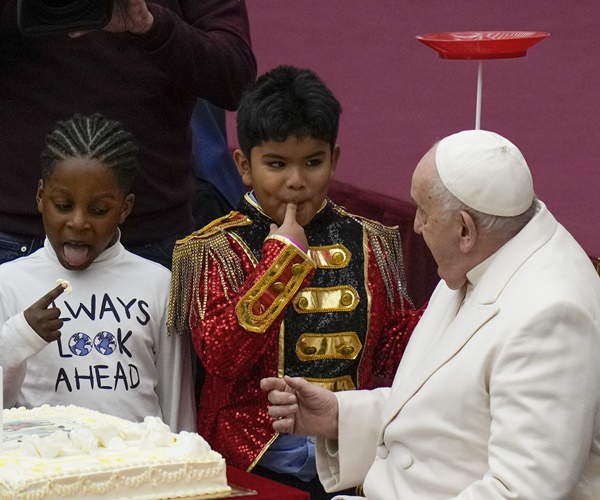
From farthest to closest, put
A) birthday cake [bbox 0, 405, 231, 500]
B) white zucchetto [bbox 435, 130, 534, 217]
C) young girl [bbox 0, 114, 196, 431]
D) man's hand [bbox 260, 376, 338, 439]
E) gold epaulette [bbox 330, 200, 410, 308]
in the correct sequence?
1. gold epaulette [bbox 330, 200, 410, 308]
2. young girl [bbox 0, 114, 196, 431]
3. man's hand [bbox 260, 376, 338, 439]
4. white zucchetto [bbox 435, 130, 534, 217]
5. birthday cake [bbox 0, 405, 231, 500]

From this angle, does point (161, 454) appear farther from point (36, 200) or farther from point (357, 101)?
point (357, 101)

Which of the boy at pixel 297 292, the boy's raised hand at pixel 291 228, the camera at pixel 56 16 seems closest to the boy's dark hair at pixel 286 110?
the boy at pixel 297 292

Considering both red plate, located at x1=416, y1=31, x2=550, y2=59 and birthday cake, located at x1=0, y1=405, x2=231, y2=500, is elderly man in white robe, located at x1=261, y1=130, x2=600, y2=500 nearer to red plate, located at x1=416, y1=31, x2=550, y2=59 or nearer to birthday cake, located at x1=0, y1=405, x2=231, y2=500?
birthday cake, located at x1=0, y1=405, x2=231, y2=500

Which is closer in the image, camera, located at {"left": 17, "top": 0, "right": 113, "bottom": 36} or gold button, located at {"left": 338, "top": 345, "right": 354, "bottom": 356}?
camera, located at {"left": 17, "top": 0, "right": 113, "bottom": 36}

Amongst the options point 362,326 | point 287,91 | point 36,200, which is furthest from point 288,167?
point 36,200

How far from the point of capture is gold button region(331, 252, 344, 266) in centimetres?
336

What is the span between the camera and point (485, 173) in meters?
2.77

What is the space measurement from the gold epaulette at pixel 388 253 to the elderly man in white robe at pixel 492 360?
1.22 ft

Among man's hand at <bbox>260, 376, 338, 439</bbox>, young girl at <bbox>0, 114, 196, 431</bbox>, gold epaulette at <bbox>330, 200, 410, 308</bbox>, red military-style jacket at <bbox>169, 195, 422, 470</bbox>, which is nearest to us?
man's hand at <bbox>260, 376, 338, 439</bbox>

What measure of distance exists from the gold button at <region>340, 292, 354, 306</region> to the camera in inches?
31.6

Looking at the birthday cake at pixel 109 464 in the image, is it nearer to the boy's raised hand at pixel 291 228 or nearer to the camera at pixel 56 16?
the boy's raised hand at pixel 291 228

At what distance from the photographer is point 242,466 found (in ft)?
10.7

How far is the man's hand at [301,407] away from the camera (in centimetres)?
300

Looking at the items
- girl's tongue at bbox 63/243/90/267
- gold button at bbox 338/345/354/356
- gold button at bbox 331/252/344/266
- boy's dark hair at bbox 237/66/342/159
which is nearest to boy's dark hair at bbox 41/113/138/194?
girl's tongue at bbox 63/243/90/267
